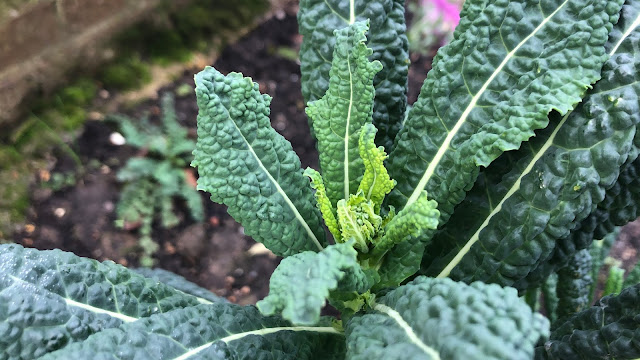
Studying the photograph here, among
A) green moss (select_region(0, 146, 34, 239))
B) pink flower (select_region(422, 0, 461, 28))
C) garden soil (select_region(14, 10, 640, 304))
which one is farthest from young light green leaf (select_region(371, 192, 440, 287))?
pink flower (select_region(422, 0, 461, 28))

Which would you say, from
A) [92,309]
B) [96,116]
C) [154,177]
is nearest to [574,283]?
[92,309]

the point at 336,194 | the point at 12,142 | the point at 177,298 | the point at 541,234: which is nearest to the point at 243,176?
the point at 336,194

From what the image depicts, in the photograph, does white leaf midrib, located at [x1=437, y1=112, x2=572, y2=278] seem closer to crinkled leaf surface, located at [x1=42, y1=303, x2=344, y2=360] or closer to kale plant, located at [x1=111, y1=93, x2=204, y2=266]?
crinkled leaf surface, located at [x1=42, y1=303, x2=344, y2=360]

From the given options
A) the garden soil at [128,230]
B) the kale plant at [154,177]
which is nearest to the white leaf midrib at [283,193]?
the garden soil at [128,230]

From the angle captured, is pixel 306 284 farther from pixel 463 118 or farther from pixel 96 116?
pixel 96 116

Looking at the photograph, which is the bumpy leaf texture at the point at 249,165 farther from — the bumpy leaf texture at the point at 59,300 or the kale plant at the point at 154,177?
the kale plant at the point at 154,177
